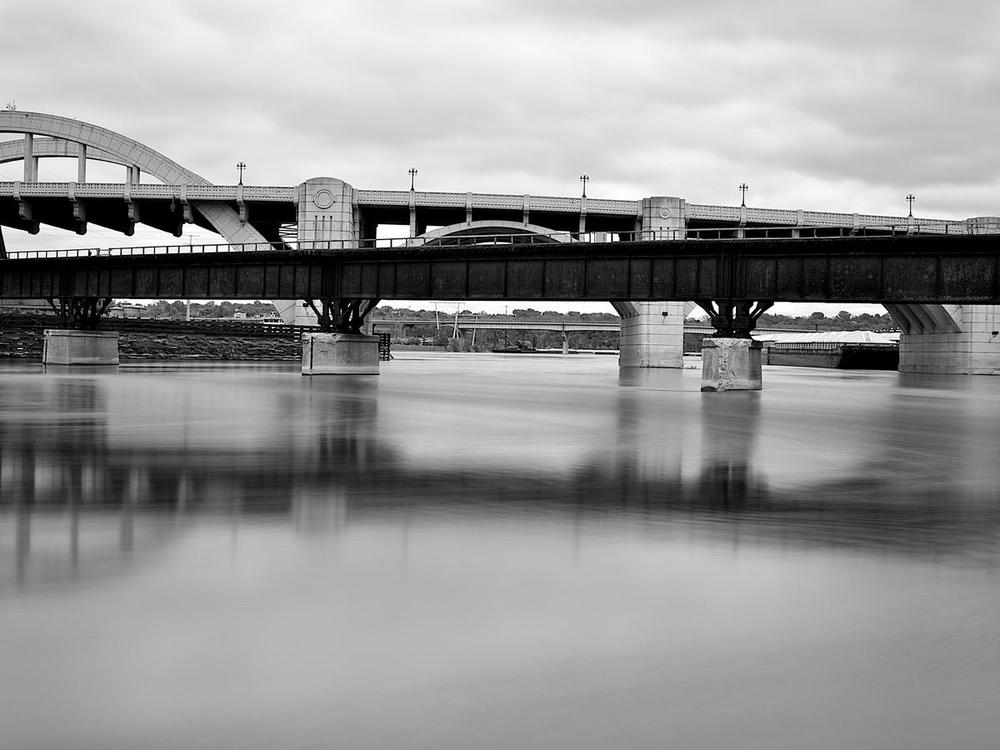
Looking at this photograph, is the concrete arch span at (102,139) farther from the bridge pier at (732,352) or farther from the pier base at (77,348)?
the bridge pier at (732,352)

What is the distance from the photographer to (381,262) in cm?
5681

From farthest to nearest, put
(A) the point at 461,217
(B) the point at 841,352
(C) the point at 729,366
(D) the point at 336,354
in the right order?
(B) the point at 841,352 < (A) the point at 461,217 < (D) the point at 336,354 < (C) the point at 729,366

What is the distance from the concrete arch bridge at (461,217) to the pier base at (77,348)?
13667mm

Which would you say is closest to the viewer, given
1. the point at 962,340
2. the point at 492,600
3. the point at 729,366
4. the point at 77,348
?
the point at 492,600

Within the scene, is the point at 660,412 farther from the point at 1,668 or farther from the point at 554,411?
the point at 1,668


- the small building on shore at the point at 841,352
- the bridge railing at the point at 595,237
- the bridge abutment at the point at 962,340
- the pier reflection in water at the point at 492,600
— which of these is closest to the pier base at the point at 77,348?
the bridge railing at the point at 595,237

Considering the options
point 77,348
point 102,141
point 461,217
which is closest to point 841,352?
point 461,217

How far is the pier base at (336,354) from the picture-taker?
187 feet

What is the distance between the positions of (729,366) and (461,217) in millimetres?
53867

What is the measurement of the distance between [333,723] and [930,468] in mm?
14514

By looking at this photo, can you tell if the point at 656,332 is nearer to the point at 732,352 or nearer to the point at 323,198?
the point at 323,198

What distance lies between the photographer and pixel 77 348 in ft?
232

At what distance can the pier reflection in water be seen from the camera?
4891 millimetres

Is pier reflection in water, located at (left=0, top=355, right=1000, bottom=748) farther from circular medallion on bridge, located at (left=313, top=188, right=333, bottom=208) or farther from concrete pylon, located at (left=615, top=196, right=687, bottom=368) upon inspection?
circular medallion on bridge, located at (left=313, top=188, right=333, bottom=208)
